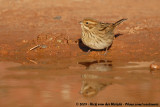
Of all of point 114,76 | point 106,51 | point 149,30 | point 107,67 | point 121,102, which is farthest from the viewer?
point 149,30

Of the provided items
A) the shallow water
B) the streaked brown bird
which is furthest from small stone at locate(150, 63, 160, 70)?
the streaked brown bird

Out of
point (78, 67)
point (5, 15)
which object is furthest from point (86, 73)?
point (5, 15)

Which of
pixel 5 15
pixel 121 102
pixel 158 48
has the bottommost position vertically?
pixel 121 102

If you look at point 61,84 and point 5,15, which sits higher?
point 5,15

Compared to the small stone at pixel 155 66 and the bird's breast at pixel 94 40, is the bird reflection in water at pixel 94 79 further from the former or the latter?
the small stone at pixel 155 66

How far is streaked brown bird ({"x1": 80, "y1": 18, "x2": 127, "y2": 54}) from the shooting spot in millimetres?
10031

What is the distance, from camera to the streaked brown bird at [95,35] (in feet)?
32.9

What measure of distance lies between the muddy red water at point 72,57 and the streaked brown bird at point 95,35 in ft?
1.18

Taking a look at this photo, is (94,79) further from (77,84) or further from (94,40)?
(94,40)

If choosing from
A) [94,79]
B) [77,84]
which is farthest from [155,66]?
[77,84]

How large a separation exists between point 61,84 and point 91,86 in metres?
0.63

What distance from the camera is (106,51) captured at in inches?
407

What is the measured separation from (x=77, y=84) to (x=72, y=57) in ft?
8.72

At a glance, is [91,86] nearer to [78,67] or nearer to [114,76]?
[114,76]
